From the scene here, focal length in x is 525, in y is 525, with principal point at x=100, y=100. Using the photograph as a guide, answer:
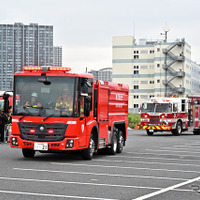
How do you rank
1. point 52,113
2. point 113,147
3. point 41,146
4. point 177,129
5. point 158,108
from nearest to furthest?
point 41,146 < point 52,113 < point 113,147 < point 158,108 < point 177,129

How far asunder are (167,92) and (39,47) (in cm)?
4543

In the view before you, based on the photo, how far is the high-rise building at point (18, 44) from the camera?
8919 centimetres

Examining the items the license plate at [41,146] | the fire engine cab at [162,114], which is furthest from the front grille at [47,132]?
the fire engine cab at [162,114]

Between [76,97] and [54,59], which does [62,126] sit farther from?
[54,59]

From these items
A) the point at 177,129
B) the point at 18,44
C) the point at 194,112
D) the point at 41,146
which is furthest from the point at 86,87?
the point at 18,44

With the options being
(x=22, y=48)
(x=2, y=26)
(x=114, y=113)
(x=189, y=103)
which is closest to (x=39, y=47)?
(x=22, y=48)

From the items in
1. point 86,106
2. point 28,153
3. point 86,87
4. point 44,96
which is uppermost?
point 86,87

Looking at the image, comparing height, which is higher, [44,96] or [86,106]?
[44,96]

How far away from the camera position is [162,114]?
38125mm

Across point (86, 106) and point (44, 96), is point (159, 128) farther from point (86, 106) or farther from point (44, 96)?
point (44, 96)

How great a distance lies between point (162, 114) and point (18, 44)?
64893 mm

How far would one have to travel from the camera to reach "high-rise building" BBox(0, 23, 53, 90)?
293ft

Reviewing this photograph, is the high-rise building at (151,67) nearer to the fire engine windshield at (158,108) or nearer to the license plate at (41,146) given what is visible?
the fire engine windshield at (158,108)

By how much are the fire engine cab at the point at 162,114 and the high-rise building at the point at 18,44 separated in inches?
1858
